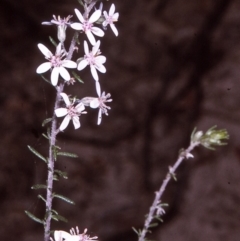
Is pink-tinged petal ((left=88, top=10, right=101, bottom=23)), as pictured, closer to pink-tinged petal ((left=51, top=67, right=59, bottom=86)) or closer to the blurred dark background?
pink-tinged petal ((left=51, top=67, right=59, bottom=86))

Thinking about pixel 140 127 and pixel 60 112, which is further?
pixel 140 127

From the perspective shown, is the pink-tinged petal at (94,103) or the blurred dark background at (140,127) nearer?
the pink-tinged petal at (94,103)

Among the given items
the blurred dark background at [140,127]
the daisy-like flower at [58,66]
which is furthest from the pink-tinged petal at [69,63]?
the blurred dark background at [140,127]

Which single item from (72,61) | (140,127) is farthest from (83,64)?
(140,127)

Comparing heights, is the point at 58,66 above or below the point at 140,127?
below

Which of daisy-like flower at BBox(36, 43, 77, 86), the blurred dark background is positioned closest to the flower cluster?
daisy-like flower at BBox(36, 43, 77, 86)

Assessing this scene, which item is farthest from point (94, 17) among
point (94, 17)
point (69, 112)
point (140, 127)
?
point (140, 127)

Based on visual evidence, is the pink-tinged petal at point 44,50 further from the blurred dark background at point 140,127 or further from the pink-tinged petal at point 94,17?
the blurred dark background at point 140,127

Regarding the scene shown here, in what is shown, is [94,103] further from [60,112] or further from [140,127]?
[140,127]
